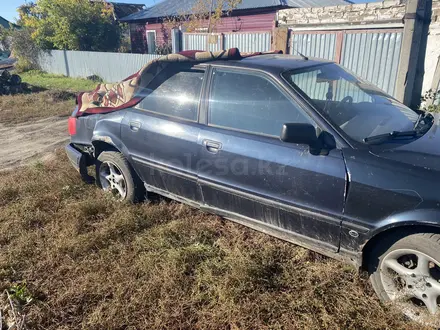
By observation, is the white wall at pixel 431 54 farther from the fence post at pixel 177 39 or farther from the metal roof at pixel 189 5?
the metal roof at pixel 189 5

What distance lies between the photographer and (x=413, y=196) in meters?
2.16

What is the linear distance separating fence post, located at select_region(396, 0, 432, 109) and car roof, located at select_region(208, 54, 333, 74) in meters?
4.03

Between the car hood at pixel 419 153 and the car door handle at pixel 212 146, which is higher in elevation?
the car hood at pixel 419 153

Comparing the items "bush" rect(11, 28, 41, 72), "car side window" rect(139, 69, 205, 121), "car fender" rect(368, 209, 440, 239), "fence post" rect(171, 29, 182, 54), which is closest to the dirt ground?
"car side window" rect(139, 69, 205, 121)

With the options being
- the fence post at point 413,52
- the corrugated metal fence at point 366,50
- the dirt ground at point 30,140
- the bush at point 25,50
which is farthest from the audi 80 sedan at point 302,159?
the bush at point 25,50

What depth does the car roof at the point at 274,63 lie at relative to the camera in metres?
2.94

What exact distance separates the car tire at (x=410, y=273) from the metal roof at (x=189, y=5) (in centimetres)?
1426

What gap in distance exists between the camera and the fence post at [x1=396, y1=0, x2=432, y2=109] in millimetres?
6285

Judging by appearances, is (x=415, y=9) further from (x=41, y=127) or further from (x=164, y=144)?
(x=41, y=127)

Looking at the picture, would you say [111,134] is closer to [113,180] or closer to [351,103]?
[113,180]

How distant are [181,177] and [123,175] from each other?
0.88m

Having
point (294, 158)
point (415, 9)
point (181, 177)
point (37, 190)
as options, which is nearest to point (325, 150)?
point (294, 158)

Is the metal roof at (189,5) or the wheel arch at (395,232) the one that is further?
the metal roof at (189,5)

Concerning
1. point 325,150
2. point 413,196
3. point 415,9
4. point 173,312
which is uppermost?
point 415,9
